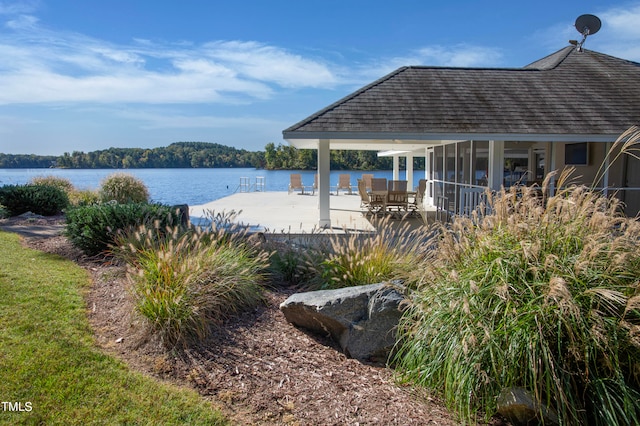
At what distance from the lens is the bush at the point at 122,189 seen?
1506 centimetres

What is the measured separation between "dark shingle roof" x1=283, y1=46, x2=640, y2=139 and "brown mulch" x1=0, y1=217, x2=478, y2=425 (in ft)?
20.3

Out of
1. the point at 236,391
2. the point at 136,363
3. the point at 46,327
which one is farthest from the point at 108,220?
the point at 236,391

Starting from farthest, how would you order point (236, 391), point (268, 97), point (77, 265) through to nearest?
1. point (268, 97)
2. point (77, 265)
3. point (236, 391)

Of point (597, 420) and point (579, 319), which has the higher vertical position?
point (579, 319)

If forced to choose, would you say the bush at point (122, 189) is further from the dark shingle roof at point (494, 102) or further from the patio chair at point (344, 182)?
the patio chair at point (344, 182)

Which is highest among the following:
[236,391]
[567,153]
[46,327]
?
[567,153]

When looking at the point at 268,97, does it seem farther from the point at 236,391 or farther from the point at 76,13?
the point at 236,391

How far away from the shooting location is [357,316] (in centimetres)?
468

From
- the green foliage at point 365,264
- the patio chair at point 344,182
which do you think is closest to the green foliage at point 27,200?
the green foliage at point 365,264

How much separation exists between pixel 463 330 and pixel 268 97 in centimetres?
1961

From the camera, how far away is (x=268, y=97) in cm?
2161

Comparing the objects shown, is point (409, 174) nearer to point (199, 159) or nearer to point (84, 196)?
point (84, 196)

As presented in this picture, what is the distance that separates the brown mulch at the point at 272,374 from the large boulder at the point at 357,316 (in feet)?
0.46

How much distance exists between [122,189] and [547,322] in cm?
1455
